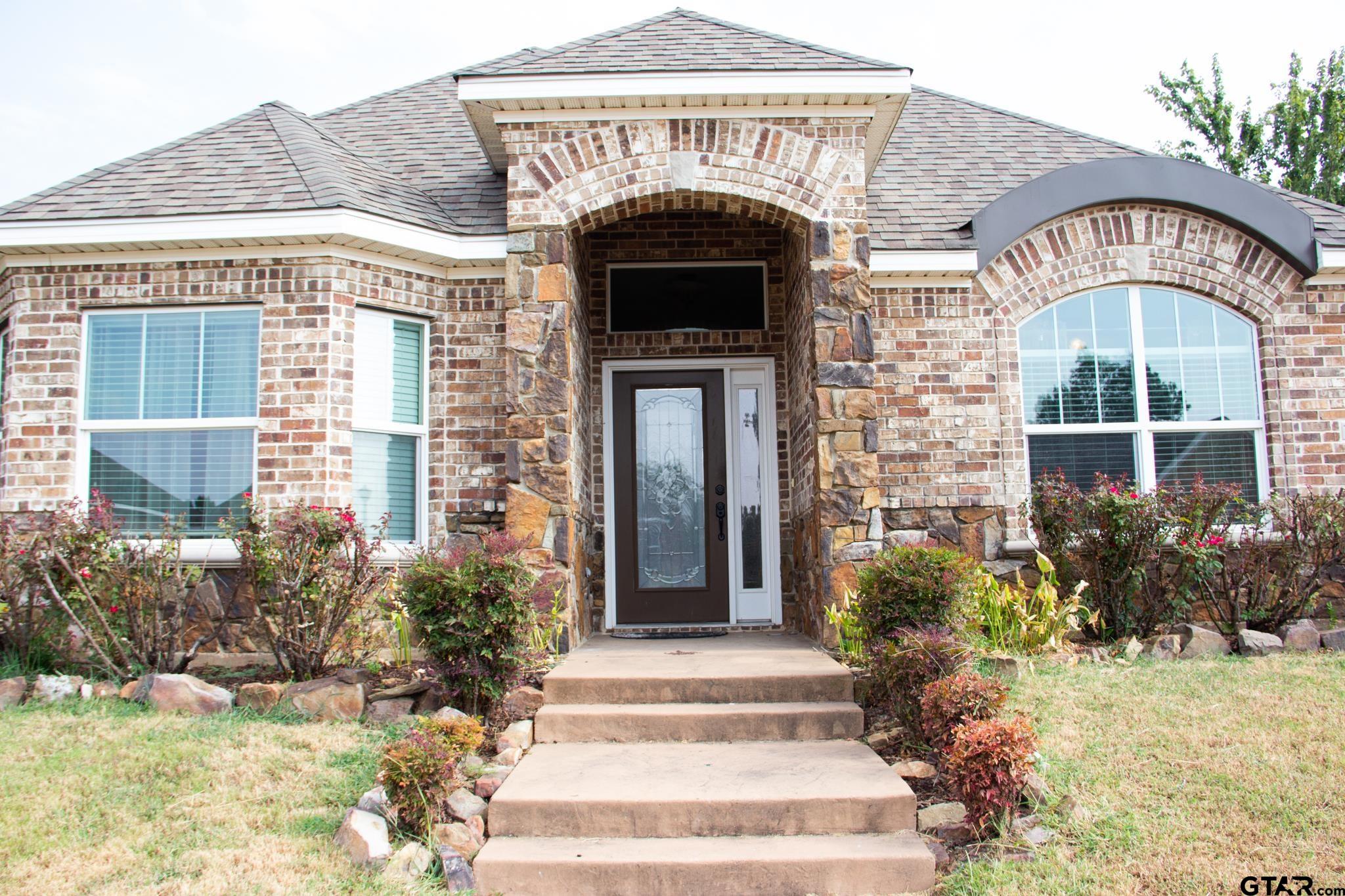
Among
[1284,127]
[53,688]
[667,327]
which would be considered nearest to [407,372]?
[667,327]

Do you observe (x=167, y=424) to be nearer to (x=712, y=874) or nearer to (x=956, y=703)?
(x=712, y=874)

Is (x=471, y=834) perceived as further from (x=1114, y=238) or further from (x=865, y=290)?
(x=1114, y=238)

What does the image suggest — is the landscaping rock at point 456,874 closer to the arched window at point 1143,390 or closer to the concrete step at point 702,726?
the concrete step at point 702,726

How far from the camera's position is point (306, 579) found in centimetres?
611

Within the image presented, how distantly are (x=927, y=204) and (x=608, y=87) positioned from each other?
315 centimetres

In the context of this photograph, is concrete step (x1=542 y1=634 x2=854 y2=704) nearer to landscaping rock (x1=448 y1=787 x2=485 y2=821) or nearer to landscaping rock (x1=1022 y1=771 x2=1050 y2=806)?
landscaping rock (x1=448 y1=787 x2=485 y2=821)

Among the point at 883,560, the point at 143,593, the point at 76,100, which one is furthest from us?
the point at 76,100

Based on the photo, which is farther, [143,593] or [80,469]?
[80,469]

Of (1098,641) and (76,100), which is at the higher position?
(76,100)

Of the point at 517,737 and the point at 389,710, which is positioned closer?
the point at 517,737

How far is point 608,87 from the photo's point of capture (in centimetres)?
677

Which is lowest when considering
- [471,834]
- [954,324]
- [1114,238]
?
[471,834]

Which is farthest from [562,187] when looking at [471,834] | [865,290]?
[471,834]

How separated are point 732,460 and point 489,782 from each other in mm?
4402
